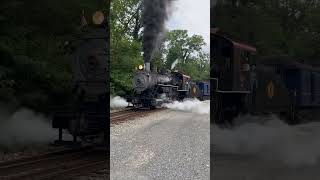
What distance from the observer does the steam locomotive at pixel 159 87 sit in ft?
16.0

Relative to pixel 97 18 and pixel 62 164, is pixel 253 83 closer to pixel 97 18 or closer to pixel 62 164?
pixel 97 18

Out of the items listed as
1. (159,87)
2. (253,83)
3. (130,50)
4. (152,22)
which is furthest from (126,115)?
(253,83)

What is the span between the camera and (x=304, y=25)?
14.5ft

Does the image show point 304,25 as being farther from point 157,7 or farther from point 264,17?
point 157,7

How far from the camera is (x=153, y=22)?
190 inches

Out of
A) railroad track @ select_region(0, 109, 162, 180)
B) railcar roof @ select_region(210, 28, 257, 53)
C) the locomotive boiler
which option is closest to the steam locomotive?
the locomotive boiler

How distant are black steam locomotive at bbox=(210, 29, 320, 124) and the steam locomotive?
264mm

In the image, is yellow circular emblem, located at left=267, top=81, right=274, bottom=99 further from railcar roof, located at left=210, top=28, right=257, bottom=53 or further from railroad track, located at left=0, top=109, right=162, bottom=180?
railroad track, located at left=0, top=109, right=162, bottom=180

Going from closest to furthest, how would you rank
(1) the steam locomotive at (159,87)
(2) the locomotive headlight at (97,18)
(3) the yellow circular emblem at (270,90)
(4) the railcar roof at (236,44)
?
(4) the railcar roof at (236,44) < (3) the yellow circular emblem at (270,90) < (1) the steam locomotive at (159,87) < (2) the locomotive headlight at (97,18)

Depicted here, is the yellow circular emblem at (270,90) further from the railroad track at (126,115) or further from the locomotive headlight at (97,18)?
the locomotive headlight at (97,18)

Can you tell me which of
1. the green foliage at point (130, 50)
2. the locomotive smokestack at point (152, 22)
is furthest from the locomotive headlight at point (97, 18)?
the locomotive smokestack at point (152, 22)

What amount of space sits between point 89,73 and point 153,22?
0.83m

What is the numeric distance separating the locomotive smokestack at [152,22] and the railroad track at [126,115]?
1.41ft

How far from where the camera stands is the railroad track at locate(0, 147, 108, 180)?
4793 millimetres
